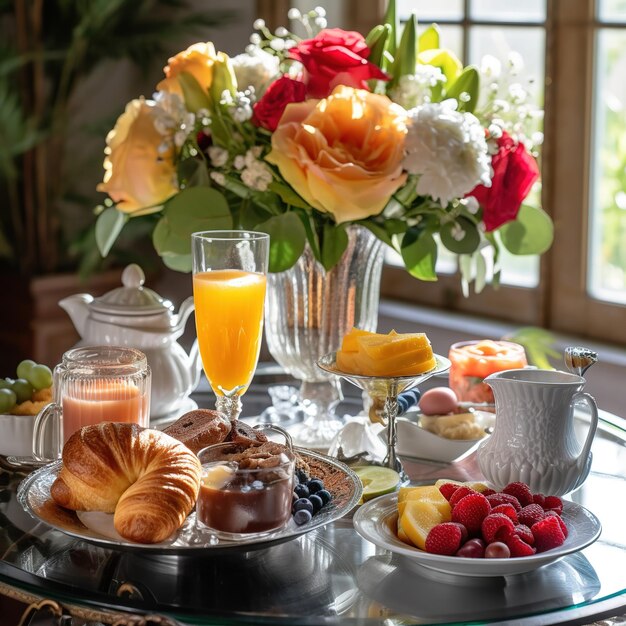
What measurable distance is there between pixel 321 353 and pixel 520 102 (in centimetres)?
49

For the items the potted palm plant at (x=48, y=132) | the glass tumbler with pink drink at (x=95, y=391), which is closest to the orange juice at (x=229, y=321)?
the glass tumbler with pink drink at (x=95, y=391)

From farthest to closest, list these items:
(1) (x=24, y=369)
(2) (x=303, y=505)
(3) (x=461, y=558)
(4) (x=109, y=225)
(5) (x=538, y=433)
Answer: (4) (x=109, y=225) → (1) (x=24, y=369) → (5) (x=538, y=433) → (2) (x=303, y=505) → (3) (x=461, y=558)

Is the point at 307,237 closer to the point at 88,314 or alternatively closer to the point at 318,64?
the point at 318,64

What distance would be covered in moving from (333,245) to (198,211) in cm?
20

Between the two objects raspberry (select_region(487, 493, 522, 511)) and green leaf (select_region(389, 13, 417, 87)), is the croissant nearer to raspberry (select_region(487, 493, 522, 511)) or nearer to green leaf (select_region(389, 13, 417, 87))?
raspberry (select_region(487, 493, 522, 511))

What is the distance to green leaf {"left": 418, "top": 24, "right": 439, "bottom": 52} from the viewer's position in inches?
68.9

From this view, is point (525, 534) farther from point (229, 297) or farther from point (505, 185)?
point (505, 185)

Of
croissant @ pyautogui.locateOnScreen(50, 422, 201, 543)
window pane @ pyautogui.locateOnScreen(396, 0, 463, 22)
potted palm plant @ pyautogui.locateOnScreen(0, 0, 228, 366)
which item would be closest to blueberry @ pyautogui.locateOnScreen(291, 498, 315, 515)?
croissant @ pyautogui.locateOnScreen(50, 422, 201, 543)

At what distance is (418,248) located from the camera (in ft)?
5.53

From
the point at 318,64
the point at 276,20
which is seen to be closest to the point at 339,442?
the point at 318,64

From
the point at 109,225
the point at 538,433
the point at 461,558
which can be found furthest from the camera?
the point at 109,225

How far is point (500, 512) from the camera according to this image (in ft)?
3.83

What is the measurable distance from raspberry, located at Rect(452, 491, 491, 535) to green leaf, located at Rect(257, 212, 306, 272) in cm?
55

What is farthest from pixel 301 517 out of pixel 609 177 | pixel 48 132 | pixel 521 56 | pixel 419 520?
pixel 48 132
